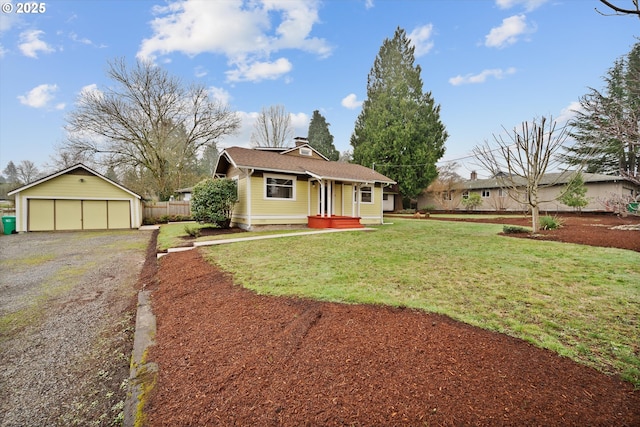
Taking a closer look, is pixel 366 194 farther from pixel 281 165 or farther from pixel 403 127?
pixel 403 127

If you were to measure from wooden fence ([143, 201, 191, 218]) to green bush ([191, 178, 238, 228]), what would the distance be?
9914 millimetres

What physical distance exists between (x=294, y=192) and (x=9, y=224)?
15838 mm

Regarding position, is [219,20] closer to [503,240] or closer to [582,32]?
[582,32]

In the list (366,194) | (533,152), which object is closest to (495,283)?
(533,152)

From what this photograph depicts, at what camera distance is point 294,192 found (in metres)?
13.4

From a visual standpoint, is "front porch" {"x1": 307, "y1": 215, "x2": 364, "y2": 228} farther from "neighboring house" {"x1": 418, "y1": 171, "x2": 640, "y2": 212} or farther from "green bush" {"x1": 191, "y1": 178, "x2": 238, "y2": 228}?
"neighboring house" {"x1": 418, "y1": 171, "x2": 640, "y2": 212}

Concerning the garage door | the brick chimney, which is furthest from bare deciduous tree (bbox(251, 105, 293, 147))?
the garage door

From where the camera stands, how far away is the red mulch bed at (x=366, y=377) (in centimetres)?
175

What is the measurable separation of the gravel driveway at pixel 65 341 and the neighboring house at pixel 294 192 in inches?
225

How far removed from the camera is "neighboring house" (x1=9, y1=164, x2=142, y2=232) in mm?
15148

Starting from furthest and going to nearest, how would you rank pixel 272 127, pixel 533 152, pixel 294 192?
pixel 272 127, pixel 294 192, pixel 533 152

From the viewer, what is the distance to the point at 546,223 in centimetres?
1103

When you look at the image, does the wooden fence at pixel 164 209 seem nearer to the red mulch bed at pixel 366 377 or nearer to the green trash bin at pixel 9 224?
the green trash bin at pixel 9 224

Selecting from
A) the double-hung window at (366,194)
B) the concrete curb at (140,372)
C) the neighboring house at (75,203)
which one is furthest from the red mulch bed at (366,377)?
the neighboring house at (75,203)
